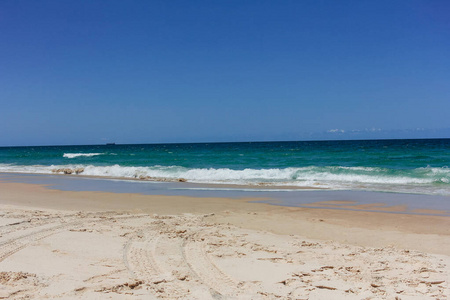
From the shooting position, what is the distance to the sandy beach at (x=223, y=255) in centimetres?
402

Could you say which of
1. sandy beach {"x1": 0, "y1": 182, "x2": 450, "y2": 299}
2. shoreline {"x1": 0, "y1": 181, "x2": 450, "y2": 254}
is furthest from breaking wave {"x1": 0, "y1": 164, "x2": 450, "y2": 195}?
sandy beach {"x1": 0, "y1": 182, "x2": 450, "y2": 299}

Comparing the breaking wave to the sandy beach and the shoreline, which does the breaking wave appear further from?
the sandy beach

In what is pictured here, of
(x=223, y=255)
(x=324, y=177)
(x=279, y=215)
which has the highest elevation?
(x=223, y=255)

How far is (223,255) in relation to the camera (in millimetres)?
5367

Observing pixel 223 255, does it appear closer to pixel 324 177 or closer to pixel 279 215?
pixel 279 215

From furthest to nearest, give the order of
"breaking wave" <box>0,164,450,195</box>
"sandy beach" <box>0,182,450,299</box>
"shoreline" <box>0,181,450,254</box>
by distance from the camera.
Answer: "breaking wave" <box>0,164,450,195</box> → "shoreline" <box>0,181,450,254</box> → "sandy beach" <box>0,182,450,299</box>

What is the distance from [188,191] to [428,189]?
10081 mm

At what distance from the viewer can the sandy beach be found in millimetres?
4016

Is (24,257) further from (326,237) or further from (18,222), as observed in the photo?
(326,237)

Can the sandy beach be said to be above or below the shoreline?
above

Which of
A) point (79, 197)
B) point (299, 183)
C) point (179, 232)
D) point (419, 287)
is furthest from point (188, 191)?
point (419, 287)

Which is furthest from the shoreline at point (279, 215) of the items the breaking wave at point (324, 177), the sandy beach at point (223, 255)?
the breaking wave at point (324, 177)

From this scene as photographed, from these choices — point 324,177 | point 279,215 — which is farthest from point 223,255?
point 324,177

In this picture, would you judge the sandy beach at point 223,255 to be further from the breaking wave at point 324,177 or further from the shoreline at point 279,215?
the breaking wave at point 324,177
